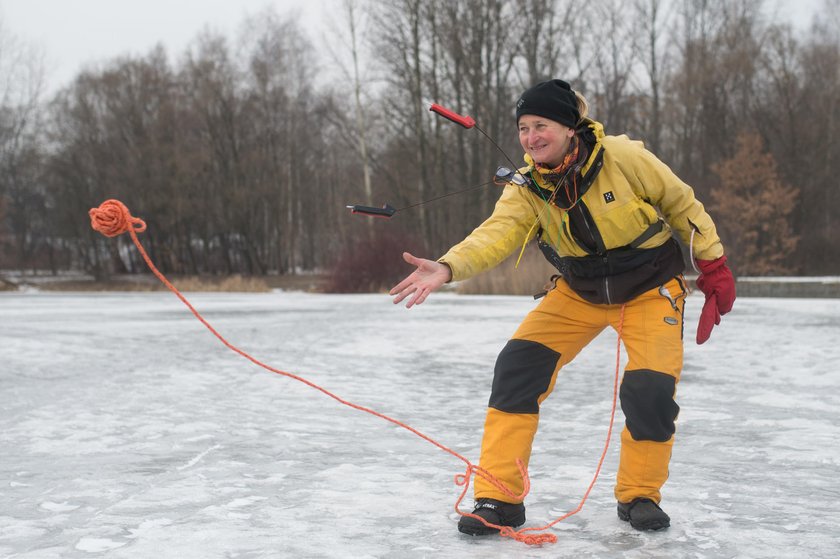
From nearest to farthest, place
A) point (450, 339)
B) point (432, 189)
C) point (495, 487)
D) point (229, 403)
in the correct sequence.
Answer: point (495, 487) < point (229, 403) < point (450, 339) < point (432, 189)

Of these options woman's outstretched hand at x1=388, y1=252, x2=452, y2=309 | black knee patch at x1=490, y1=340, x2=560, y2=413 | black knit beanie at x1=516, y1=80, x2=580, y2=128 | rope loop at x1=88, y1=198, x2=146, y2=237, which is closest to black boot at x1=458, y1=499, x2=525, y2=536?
black knee patch at x1=490, y1=340, x2=560, y2=413

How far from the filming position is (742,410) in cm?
461

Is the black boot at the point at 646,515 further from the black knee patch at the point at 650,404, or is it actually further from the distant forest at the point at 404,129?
the distant forest at the point at 404,129

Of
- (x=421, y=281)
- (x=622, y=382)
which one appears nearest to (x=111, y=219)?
(x=421, y=281)

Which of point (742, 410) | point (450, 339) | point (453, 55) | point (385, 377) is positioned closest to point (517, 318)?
point (450, 339)

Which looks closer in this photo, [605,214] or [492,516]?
[492,516]

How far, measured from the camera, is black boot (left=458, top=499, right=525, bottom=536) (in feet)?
8.50

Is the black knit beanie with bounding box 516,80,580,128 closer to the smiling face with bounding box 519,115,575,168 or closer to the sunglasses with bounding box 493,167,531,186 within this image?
the smiling face with bounding box 519,115,575,168

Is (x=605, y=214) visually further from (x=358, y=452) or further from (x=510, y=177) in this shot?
(x=358, y=452)

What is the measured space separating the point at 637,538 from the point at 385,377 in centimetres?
356

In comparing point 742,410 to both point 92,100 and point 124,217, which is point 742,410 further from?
point 92,100

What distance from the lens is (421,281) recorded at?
257cm

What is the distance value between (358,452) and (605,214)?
1677 mm

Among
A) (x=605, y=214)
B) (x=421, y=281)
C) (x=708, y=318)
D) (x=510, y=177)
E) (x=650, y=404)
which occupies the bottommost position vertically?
(x=650, y=404)
